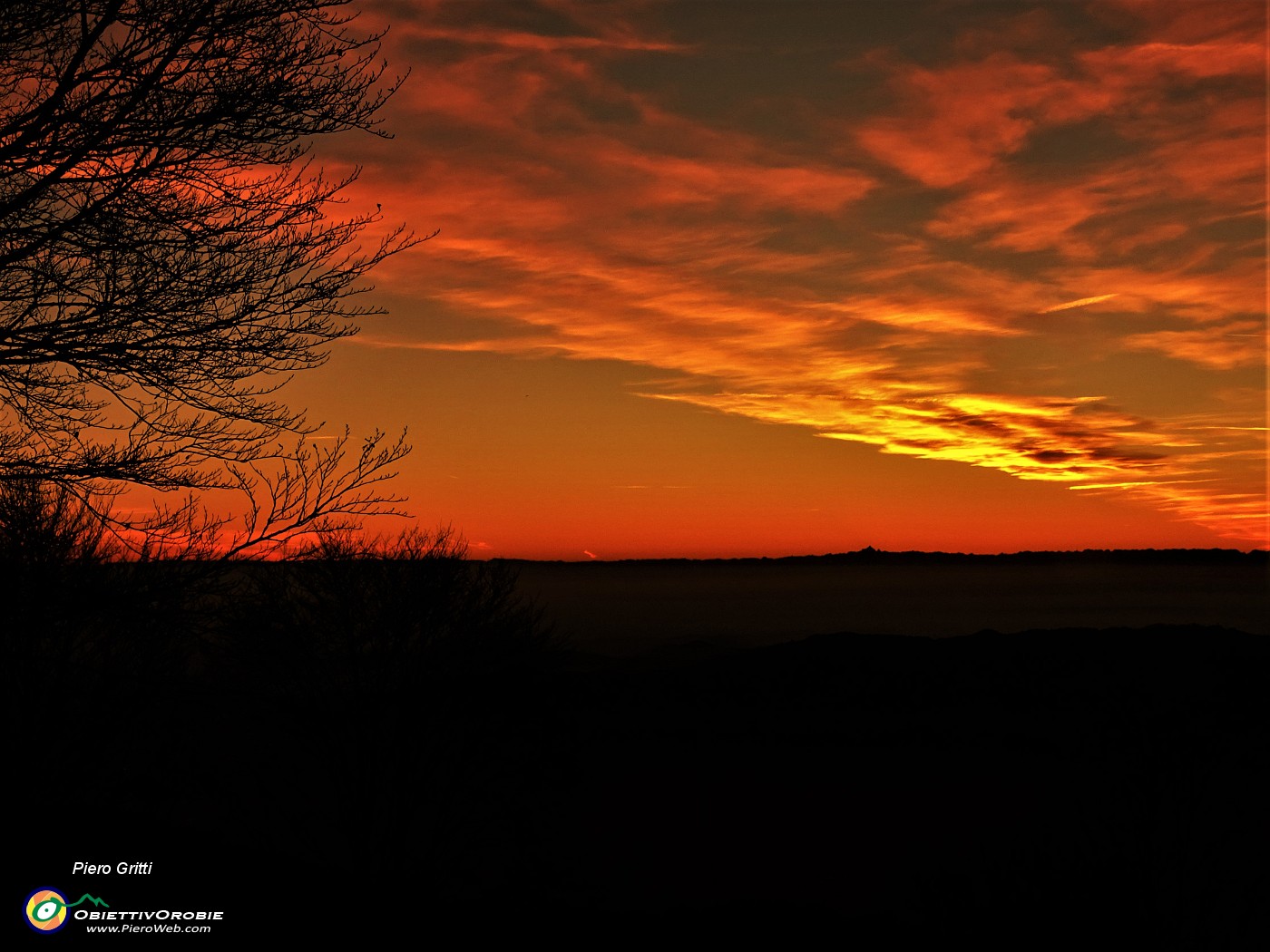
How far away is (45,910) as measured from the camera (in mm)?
5812

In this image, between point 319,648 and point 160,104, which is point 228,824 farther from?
point 160,104

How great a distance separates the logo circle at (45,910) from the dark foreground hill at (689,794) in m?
0.09

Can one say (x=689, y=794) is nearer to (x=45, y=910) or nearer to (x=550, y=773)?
(x=550, y=773)

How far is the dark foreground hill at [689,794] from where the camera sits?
739 centimetres

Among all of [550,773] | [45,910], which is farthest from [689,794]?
[45,910]

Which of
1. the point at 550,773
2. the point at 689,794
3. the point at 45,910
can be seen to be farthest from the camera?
the point at 689,794

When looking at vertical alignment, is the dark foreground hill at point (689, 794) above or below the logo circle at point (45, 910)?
below

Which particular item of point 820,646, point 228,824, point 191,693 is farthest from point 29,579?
point 820,646

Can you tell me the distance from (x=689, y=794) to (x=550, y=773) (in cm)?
2186

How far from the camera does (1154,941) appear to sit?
1179 cm

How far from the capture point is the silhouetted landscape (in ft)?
25.4

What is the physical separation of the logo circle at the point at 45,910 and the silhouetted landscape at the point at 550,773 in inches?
4.7

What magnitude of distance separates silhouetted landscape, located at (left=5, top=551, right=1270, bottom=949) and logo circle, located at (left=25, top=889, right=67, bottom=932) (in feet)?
0.39

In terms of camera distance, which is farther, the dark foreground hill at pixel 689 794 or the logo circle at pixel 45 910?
the dark foreground hill at pixel 689 794
